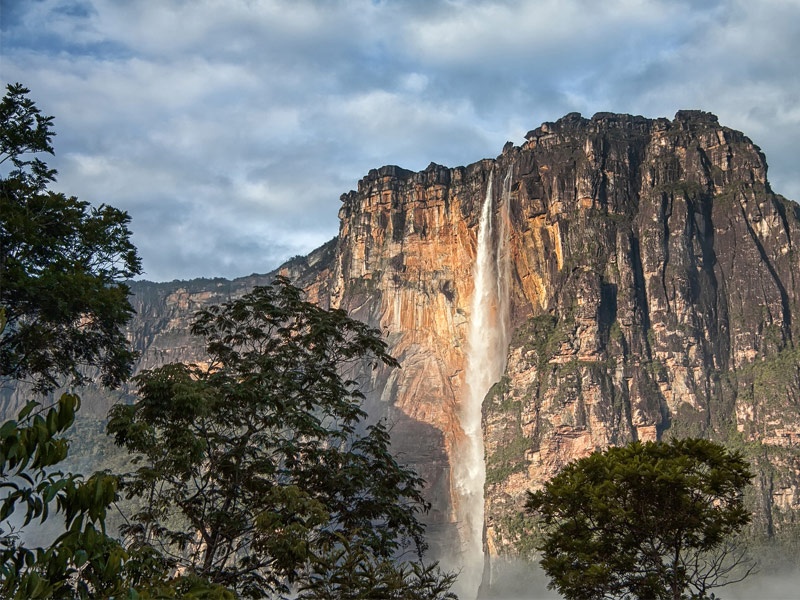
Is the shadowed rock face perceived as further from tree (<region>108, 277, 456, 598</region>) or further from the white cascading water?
tree (<region>108, 277, 456, 598</region>)

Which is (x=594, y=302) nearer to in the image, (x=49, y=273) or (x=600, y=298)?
(x=600, y=298)

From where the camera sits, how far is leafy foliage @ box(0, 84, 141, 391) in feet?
66.4

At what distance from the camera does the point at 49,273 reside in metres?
20.5

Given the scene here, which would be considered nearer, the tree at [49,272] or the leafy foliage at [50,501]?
the leafy foliage at [50,501]

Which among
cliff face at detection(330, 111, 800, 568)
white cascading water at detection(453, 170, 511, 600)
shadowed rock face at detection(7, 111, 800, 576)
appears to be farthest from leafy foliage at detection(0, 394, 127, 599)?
white cascading water at detection(453, 170, 511, 600)

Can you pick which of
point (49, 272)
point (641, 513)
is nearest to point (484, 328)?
point (641, 513)

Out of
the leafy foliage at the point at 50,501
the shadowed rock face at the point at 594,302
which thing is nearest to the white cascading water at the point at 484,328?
the shadowed rock face at the point at 594,302

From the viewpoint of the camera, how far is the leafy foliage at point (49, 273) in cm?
2023

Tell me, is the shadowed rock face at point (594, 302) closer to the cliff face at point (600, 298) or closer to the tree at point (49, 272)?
the cliff face at point (600, 298)

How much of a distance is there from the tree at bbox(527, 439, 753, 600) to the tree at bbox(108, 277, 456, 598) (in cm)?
619

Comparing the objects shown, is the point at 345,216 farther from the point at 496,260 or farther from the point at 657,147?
the point at 657,147

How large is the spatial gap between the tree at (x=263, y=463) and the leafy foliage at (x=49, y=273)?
3.48m

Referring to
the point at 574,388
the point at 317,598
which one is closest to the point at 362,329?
the point at 317,598

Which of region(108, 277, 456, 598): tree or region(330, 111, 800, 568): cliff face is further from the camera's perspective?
region(330, 111, 800, 568): cliff face
